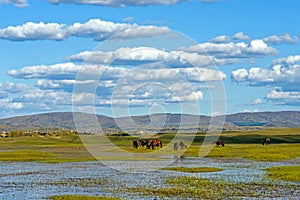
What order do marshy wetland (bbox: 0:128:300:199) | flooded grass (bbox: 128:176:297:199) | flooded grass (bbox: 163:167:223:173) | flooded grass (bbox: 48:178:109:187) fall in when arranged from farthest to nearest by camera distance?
flooded grass (bbox: 163:167:223:173) < flooded grass (bbox: 48:178:109:187) < marshy wetland (bbox: 0:128:300:199) < flooded grass (bbox: 128:176:297:199)

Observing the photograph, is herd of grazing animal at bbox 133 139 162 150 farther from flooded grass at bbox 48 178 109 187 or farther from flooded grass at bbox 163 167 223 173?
flooded grass at bbox 48 178 109 187

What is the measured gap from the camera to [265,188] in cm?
3356

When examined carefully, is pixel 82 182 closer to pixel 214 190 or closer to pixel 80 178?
pixel 80 178

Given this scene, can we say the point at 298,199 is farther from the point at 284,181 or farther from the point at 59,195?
the point at 59,195

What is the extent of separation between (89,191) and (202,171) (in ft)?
49.7

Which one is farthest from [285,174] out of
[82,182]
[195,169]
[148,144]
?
[148,144]

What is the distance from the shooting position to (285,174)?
41500 mm

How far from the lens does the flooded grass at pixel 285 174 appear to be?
38.7 metres

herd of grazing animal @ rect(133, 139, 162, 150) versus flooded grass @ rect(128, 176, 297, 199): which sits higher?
herd of grazing animal @ rect(133, 139, 162, 150)

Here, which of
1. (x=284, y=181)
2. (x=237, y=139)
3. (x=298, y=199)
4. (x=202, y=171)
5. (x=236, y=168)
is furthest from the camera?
(x=237, y=139)

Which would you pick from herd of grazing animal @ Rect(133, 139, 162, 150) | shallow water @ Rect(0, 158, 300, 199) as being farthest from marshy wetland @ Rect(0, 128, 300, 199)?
herd of grazing animal @ Rect(133, 139, 162, 150)

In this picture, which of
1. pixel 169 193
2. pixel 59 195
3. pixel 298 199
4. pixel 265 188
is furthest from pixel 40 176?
pixel 298 199

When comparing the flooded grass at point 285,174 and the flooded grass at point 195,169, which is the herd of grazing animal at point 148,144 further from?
the flooded grass at point 285,174

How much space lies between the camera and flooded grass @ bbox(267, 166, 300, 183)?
38.7 m
